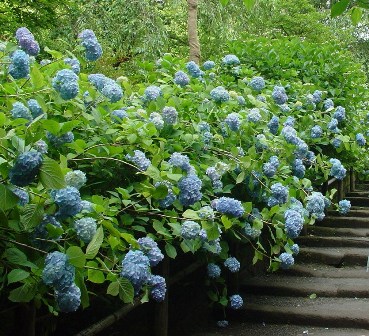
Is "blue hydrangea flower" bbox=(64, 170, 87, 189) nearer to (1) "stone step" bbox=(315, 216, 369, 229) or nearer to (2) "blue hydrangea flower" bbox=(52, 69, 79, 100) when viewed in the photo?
(2) "blue hydrangea flower" bbox=(52, 69, 79, 100)

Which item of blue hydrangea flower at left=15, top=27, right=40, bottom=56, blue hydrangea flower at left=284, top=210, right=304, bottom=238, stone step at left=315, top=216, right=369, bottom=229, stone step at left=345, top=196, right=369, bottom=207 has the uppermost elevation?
blue hydrangea flower at left=15, top=27, right=40, bottom=56

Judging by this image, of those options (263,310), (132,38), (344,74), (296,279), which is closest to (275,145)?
(263,310)

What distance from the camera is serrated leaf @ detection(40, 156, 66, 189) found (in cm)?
146

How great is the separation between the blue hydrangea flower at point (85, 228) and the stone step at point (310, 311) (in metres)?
2.91

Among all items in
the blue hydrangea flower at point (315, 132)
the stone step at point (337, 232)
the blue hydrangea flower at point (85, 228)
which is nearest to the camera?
the blue hydrangea flower at point (85, 228)

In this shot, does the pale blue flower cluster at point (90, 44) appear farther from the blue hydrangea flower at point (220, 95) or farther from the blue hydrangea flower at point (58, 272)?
the blue hydrangea flower at point (58, 272)

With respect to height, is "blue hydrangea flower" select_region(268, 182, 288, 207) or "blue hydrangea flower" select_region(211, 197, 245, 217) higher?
"blue hydrangea flower" select_region(211, 197, 245, 217)

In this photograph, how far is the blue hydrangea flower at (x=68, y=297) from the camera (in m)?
1.66

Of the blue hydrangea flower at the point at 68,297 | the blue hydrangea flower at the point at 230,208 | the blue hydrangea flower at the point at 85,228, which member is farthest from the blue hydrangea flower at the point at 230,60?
the blue hydrangea flower at the point at 68,297

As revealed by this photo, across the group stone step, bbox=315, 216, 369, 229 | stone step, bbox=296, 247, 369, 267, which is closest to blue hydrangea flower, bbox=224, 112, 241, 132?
stone step, bbox=296, 247, 369, 267

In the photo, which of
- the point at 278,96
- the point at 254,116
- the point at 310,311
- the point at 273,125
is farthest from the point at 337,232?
the point at 254,116

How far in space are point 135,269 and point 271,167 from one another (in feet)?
5.90

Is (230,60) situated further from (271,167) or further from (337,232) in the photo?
(337,232)

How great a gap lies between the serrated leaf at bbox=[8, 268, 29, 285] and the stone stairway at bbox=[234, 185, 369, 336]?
2.96m
